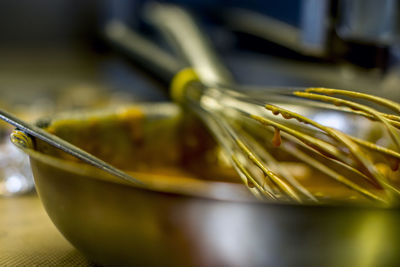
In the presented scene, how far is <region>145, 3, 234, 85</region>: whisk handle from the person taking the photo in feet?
2.32

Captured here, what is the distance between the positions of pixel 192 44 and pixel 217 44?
882 millimetres

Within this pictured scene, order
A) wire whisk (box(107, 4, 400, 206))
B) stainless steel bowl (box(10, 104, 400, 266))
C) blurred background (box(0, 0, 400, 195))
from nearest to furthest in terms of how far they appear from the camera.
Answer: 1. stainless steel bowl (box(10, 104, 400, 266))
2. wire whisk (box(107, 4, 400, 206))
3. blurred background (box(0, 0, 400, 195))

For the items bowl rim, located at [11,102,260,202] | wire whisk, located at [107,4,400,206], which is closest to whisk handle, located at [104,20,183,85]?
wire whisk, located at [107,4,400,206]

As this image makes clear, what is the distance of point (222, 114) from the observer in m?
0.52

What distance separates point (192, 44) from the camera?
803mm

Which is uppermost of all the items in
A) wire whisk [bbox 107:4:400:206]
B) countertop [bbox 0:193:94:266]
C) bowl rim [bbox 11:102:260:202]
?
wire whisk [bbox 107:4:400:206]

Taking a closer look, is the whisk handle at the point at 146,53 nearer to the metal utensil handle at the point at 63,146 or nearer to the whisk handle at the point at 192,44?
the whisk handle at the point at 192,44

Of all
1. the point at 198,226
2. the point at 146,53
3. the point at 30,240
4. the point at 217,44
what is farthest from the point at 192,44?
the point at 217,44

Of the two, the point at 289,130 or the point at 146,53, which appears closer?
the point at 289,130

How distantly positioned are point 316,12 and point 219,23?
924mm

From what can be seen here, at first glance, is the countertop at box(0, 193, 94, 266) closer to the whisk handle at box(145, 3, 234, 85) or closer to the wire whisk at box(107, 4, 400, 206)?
the wire whisk at box(107, 4, 400, 206)

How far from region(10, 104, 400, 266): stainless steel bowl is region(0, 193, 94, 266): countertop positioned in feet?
0.19

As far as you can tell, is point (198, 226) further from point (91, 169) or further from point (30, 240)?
point (30, 240)

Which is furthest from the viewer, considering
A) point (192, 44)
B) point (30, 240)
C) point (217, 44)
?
point (217, 44)
